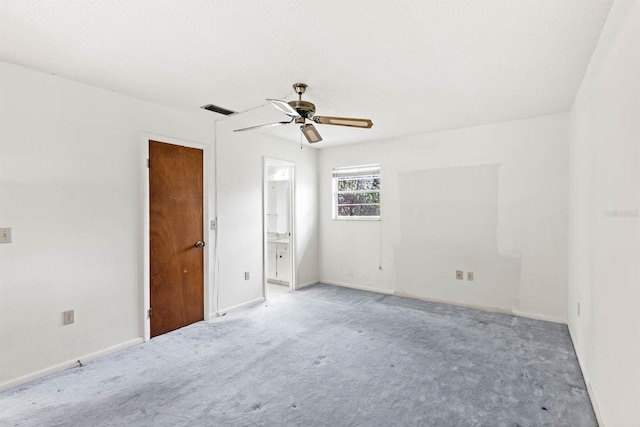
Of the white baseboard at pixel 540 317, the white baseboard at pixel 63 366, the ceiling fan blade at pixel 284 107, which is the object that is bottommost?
the white baseboard at pixel 63 366

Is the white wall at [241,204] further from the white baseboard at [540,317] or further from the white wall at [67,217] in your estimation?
the white baseboard at [540,317]

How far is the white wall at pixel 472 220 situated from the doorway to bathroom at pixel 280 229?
0.88 meters

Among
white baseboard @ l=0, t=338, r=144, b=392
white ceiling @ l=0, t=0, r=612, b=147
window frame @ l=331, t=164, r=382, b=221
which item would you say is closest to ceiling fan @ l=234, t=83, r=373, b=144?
white ceiling @ l=0, t=0, r=612, b=147

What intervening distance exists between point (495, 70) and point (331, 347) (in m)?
2.73

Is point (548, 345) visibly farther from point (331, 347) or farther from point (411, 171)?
point (411, 171)

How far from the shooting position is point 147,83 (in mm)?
2730

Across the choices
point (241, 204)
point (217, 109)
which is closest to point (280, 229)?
point (241, 204)

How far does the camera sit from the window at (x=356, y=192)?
16.7 ft

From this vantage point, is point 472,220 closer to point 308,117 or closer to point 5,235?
point 308,117

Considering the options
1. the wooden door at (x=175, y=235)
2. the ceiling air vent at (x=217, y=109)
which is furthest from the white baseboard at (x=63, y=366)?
the ceiling air vent at (x=217, y=109)

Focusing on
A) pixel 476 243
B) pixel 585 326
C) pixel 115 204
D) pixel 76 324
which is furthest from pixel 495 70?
pixel 76 324

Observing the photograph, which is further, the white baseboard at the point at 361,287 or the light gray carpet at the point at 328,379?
the white baseboard at the point at 361,287

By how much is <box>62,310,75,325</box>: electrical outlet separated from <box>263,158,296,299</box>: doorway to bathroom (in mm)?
2396

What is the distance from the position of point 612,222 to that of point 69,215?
3764 millimetres
